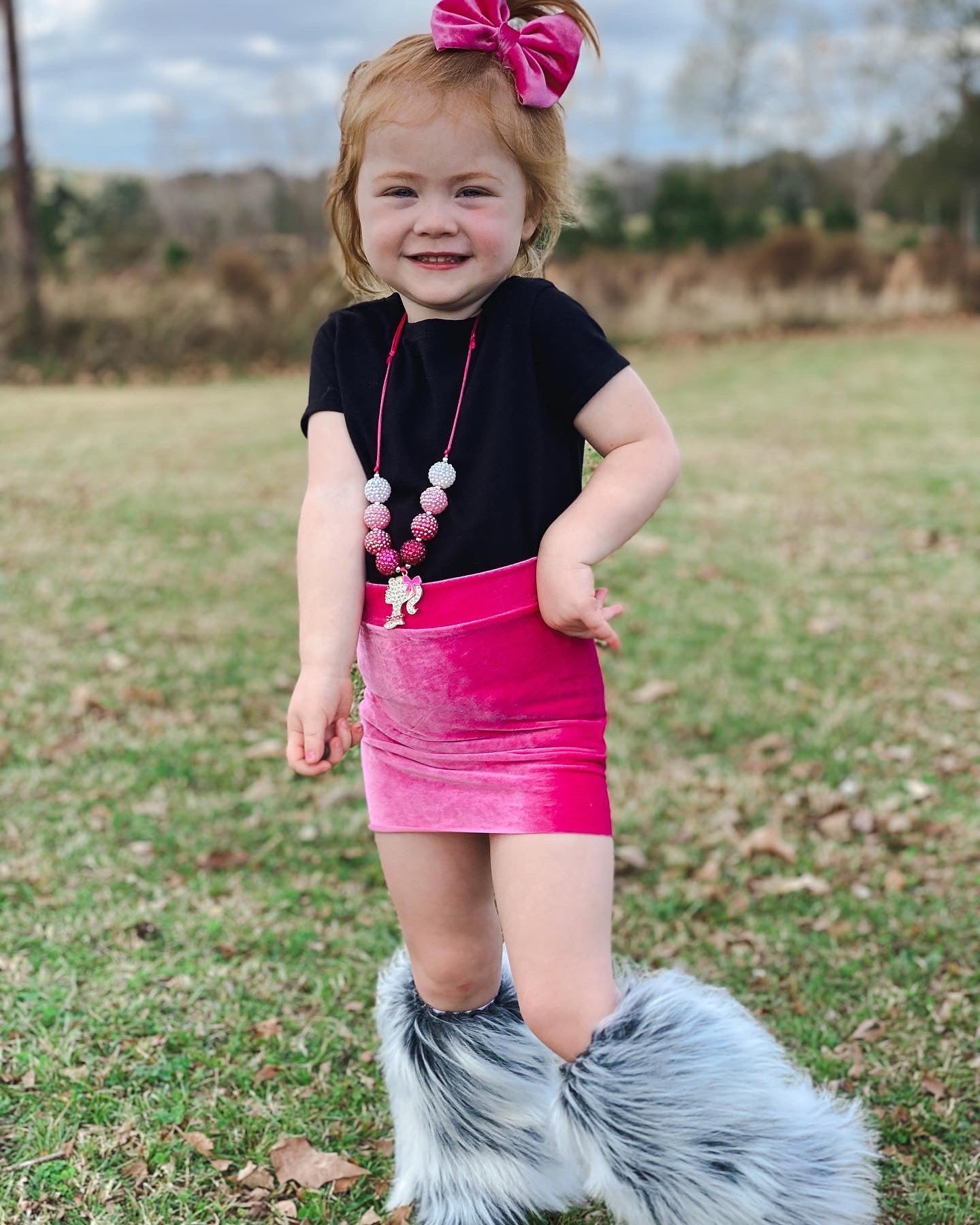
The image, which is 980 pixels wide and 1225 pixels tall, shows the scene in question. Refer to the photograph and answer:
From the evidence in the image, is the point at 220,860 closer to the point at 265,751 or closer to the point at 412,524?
the point at 265,751

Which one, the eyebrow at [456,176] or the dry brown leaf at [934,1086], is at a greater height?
the eyebrow at [456,176]

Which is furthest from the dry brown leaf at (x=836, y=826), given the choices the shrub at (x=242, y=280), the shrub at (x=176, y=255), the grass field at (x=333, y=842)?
the shrub at (x=176, y=255)

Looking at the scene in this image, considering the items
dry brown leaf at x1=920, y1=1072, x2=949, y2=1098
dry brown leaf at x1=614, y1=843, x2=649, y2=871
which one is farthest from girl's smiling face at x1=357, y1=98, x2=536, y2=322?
dry brown leaf at x1=614, y1=843, x2=649, y2=871

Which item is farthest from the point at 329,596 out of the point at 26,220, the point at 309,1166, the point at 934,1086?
the point at 26,220

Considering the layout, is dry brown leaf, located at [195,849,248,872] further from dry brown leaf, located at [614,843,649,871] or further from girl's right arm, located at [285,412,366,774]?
girl's right arm, located at [285,412,366,774]

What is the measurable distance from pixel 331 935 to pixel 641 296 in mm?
16914

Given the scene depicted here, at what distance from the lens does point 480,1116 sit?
2.17 meters

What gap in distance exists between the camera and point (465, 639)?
77.4 inches

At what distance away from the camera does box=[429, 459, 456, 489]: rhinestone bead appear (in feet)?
6.33

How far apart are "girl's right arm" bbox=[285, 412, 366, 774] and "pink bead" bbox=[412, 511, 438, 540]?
126mm

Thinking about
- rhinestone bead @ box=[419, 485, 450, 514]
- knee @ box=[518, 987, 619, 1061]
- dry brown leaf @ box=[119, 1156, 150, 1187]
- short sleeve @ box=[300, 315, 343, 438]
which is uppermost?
short sleeve @ box=[300, 315, 343, 438]

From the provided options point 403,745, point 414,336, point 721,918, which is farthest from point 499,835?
point 721,918

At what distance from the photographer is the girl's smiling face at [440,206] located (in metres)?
1.88

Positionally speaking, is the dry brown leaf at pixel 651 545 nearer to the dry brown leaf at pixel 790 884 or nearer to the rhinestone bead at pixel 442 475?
the dry brown leaf at pixel 790 884
